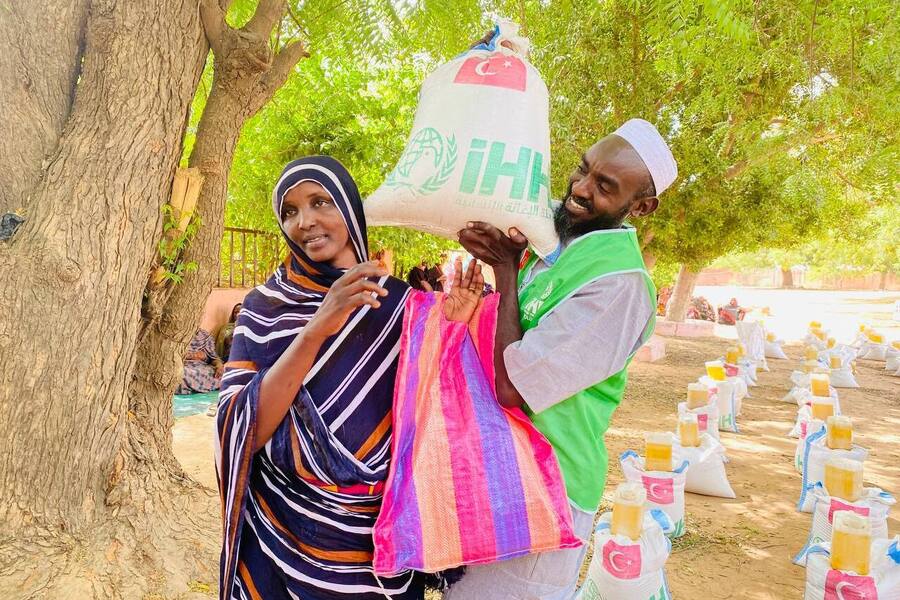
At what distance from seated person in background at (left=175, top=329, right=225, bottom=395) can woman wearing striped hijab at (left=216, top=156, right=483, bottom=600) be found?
6993mm

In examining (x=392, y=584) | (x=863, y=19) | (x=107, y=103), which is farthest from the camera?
(x=863, y=19)

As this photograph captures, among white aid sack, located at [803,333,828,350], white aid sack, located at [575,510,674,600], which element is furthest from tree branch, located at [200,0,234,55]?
white aid sack, located at [803,333,828,350]

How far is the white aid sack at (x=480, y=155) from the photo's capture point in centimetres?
140

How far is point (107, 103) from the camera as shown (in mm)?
2631

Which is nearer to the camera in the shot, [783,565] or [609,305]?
[609,305]

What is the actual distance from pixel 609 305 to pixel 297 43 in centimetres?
288

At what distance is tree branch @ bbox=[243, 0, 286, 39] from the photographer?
3.35m

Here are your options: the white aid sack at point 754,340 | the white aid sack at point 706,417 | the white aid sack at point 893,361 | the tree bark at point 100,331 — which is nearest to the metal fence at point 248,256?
the white aid sack at point 706,417

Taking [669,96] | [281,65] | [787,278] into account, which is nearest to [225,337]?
[281,65]

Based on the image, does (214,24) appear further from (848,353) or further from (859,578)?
(848,353)

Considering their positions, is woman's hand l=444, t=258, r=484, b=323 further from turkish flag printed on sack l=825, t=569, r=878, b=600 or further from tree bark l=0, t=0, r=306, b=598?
turkish flag printed on sack l=825, t=569, r=878, b=600

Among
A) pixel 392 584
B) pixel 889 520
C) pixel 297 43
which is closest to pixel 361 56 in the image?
pixel 297 43

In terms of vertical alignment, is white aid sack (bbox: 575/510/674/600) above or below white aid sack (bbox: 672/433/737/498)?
above

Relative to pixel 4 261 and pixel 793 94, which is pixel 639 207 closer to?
pixel 4 261
